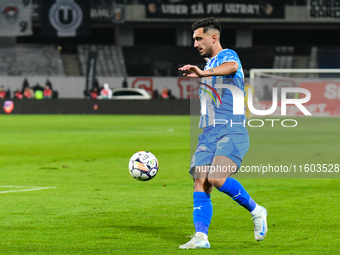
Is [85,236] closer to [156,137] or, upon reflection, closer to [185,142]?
[185,142]

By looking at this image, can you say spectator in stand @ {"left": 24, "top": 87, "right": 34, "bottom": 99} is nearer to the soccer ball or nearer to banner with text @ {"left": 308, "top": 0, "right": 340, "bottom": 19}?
banner with text @ {"left": 308, "top": 0, "right": 340, "bottom": 19}

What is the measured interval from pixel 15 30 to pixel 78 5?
4819mm

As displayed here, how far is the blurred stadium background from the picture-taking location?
143 feet

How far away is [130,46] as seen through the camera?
47.7 m

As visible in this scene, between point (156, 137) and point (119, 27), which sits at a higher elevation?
point (119, 27)

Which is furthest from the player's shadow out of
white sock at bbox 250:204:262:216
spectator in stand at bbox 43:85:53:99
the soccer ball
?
spectator in stand at bbox 43:85:53:99

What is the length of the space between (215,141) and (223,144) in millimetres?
111

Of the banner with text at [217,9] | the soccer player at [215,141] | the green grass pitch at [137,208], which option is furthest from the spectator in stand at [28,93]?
the soccer player at [215,141]

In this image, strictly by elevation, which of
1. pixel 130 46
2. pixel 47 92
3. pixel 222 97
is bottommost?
pixel 47 92

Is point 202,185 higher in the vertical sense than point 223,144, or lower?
lower

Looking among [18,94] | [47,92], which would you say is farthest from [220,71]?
[18,94]

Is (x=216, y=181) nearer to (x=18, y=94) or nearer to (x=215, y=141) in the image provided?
(x=215, y=141)

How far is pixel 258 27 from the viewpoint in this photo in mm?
51938

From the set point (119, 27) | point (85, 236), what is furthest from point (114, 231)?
point (119, 27)
